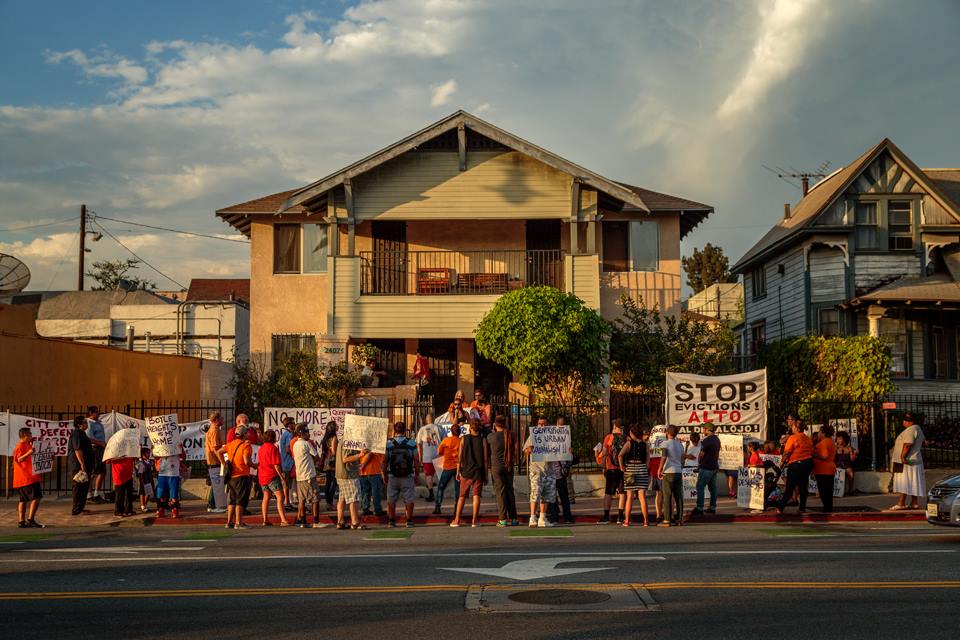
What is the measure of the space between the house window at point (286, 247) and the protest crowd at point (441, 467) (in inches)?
341

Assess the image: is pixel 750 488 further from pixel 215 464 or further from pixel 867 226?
pixel 867 226

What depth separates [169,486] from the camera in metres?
17.8

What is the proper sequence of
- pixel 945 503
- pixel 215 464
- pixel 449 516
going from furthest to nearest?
pixel 215 464 → pixel 449 516 → pixel 945 503

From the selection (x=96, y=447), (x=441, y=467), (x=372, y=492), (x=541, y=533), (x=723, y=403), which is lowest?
(x=541, y=533)

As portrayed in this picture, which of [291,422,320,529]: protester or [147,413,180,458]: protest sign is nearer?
[291,422,320,529]: protester

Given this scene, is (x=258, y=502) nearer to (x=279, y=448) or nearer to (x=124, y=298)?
(x=279, y=448)

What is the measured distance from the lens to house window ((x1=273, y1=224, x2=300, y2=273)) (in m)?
27.9

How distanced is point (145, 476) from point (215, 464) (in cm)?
137

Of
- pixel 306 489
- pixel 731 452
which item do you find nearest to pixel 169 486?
pixel 306 489

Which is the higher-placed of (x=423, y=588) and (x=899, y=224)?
(x=899, y=224)

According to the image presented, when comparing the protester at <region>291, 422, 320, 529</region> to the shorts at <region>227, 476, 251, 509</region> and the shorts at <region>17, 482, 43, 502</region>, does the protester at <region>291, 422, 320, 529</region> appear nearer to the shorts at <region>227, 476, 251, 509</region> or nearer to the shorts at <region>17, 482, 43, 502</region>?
the shorts at <region>227, 476, 251, 509</region>

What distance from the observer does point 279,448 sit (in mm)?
17812

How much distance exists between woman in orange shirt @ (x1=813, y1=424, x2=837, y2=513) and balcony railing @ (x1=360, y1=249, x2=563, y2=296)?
1012 cm

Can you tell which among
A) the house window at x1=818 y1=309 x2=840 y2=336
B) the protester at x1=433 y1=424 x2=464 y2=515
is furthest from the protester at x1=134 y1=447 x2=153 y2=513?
the house window at x1=818 y1=309 x2=840 y2=336
